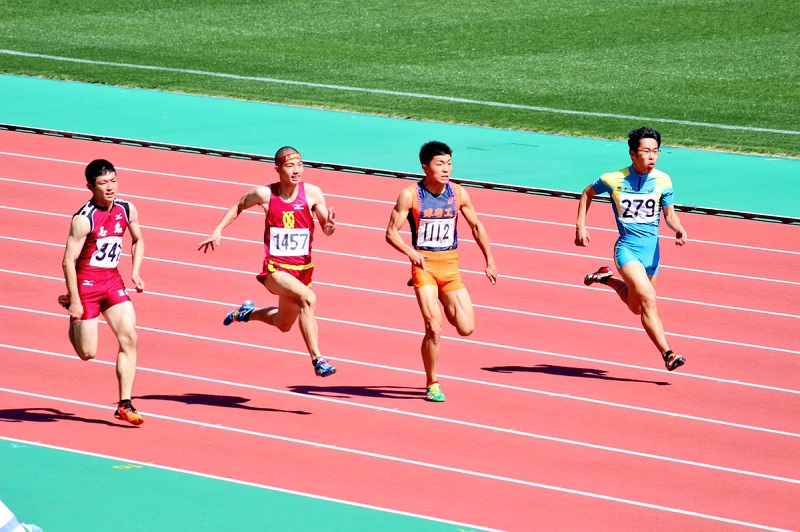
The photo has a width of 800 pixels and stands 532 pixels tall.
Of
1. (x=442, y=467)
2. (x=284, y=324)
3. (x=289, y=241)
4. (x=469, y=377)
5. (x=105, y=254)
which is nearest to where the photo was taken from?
(x=442, y=467)

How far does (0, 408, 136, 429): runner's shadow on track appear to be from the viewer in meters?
9.98

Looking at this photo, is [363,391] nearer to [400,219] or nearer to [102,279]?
[400,219]

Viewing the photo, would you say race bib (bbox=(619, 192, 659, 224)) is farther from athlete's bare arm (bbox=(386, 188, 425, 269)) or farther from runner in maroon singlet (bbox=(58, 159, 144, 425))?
runner in maroon singlet (bbox=(58, 159, 144, 425))

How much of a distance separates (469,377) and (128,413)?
277 cm

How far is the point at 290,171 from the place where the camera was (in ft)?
34.6

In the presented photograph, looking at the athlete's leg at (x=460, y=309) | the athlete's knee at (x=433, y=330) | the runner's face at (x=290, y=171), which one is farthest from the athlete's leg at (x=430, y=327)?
the runner's face at (x=290, y=171)

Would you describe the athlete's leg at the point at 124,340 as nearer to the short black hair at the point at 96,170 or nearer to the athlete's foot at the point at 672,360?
the short black hair at the point at 96,170

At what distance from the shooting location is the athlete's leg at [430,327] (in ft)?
34.2

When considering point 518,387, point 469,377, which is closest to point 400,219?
point 469,377

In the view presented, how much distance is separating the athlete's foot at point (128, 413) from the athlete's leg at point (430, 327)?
6.79ft

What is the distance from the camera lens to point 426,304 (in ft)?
34.3

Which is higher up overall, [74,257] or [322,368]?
[74,257]

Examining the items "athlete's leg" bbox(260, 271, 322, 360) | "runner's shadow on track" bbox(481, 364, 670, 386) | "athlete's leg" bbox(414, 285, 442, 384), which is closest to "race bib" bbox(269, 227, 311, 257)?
"athlete's leg" bbox(260, 271, 322, 360)

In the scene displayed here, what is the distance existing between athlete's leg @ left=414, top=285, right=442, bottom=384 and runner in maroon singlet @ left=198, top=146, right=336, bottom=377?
0.75 meters
